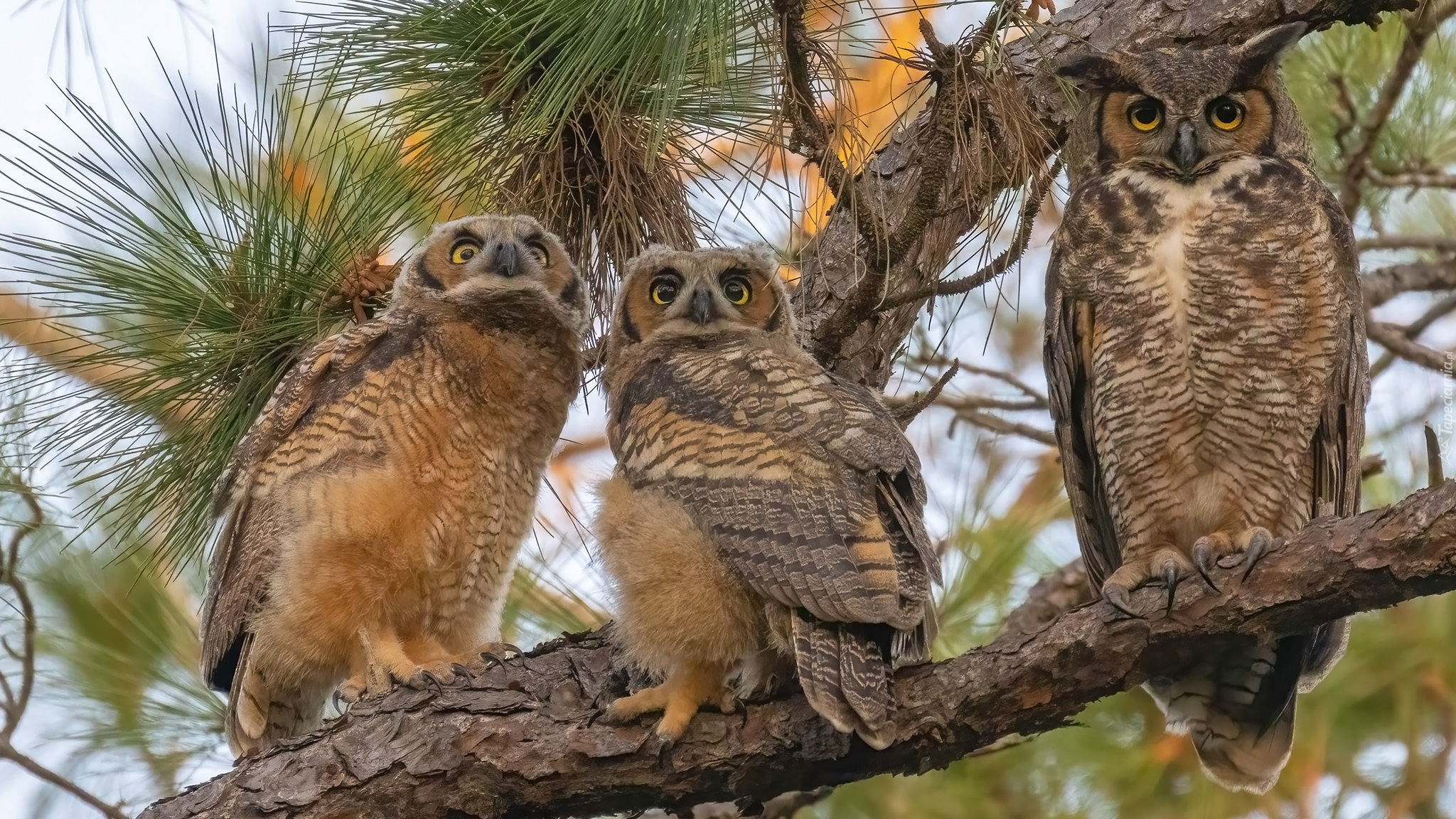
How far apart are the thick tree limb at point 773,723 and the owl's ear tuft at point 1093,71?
123 centimetres

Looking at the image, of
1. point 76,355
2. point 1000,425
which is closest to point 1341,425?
point 1000,425

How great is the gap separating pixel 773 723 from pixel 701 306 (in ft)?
3.20

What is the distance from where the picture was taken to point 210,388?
3600 mm

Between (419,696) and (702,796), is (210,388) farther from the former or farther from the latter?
(702,796)

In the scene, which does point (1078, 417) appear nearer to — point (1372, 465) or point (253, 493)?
point (1372, 465)

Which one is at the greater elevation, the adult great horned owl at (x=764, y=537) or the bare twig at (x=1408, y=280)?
the bare twig at (x=1408, y=280)

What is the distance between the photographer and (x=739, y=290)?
3.35m

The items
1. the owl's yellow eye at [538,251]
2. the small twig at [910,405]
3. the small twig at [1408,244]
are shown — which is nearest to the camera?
the small twig at [910,405]

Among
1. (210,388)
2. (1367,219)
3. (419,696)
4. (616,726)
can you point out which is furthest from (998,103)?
(1367,219)

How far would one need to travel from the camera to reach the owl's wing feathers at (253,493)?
3260 mm

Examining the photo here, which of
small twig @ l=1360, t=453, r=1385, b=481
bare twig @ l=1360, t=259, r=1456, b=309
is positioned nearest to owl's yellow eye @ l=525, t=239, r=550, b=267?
small twig @ l=1360, t=453, r=1385, b=481

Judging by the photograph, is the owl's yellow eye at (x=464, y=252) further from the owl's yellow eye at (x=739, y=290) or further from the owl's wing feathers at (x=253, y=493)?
the owl's yellow eye at (x=739, y=290)

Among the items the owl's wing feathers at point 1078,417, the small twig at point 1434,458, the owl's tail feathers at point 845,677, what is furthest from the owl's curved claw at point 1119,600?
the owl's wing feathers at point 1078,417

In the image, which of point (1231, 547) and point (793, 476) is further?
point (1231, 547)
